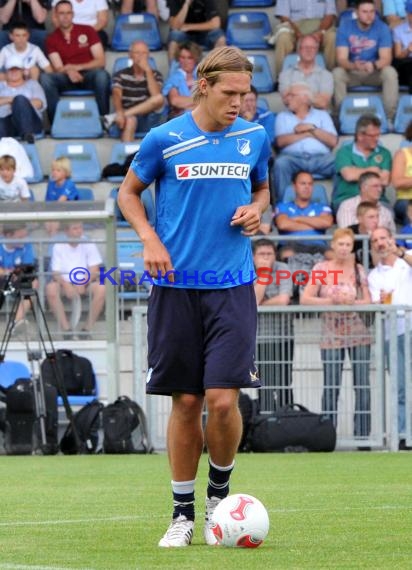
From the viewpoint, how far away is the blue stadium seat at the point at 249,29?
21.2m

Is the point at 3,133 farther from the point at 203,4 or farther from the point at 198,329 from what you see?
the point at 198,329

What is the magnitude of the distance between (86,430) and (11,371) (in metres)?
1.24

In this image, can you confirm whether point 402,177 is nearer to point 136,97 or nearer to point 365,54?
point 365,54

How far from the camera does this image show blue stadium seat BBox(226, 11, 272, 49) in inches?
837

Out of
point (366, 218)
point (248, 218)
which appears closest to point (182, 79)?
point (366, 218)

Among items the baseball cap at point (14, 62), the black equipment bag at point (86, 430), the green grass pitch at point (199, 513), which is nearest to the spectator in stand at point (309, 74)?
the baseball cap at point (14, 62)

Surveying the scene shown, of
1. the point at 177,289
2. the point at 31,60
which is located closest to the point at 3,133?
the point at 31,60

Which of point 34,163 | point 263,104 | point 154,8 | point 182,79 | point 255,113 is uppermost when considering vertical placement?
point 154,8

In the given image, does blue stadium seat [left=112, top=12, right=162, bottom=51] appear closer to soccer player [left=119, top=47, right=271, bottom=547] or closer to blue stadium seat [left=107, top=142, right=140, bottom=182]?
blue stadium seat [left=107, top=142, right=140, bottom=182]

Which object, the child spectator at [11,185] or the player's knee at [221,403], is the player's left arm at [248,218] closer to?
the player's knee at [221,403]

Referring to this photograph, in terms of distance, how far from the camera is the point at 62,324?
14961 millimetres

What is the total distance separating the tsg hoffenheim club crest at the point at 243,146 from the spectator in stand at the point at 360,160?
38.8ft

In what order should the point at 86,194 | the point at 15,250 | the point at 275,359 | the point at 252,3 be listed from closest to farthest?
the point at 275,359
the point at 15,250
the point at 86,194
the point at 252,3

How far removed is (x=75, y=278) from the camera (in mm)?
14875
